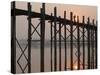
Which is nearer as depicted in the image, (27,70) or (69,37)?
(27,70)

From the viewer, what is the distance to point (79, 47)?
8.38 feet

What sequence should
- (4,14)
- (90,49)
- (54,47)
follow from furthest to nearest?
(90,49), (54,47), (4,14)

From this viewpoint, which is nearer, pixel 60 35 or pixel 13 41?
pixel 13 41

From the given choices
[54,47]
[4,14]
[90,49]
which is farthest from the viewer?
[90,49]

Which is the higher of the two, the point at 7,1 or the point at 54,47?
the point at 7,1

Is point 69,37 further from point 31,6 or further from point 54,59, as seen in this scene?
point 31,6

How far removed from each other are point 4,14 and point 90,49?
3.45ft

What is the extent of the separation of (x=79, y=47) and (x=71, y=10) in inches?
16.5

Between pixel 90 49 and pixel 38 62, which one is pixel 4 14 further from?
pixel 90 49

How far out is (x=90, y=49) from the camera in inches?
104

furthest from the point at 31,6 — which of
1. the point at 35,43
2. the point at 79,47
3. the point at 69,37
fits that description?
the point at 79,47

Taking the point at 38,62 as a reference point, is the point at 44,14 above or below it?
above

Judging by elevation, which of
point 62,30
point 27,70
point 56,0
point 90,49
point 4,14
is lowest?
point 27,70

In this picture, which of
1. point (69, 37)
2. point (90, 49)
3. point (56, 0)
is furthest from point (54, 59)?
point (56, 0)
